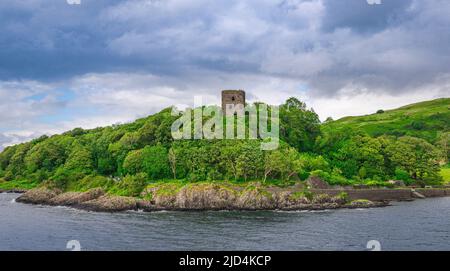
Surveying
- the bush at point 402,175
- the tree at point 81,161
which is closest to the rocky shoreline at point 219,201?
the bush at point 402,175

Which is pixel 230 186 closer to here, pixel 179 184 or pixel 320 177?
pixel 179 184

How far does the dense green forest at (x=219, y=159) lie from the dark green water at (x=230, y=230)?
16090 millimetres

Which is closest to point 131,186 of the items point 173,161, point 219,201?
point 173,161

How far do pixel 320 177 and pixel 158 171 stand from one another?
Answer: 3148cm

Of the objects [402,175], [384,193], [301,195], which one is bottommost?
[384,193]

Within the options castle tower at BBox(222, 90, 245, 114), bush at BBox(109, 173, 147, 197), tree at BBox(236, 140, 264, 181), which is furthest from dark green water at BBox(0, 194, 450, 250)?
castle tower at BBox(222, 90, 245, 114)

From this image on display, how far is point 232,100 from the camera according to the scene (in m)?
105

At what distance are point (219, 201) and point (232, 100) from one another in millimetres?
38976

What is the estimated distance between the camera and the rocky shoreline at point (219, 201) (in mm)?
70250

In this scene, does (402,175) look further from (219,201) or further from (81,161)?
(81,161)

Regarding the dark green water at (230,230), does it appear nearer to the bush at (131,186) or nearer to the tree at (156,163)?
the bush at (131,186)

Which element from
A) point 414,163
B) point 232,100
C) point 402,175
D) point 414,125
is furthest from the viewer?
point 414,125

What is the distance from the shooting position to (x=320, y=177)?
8019cm
